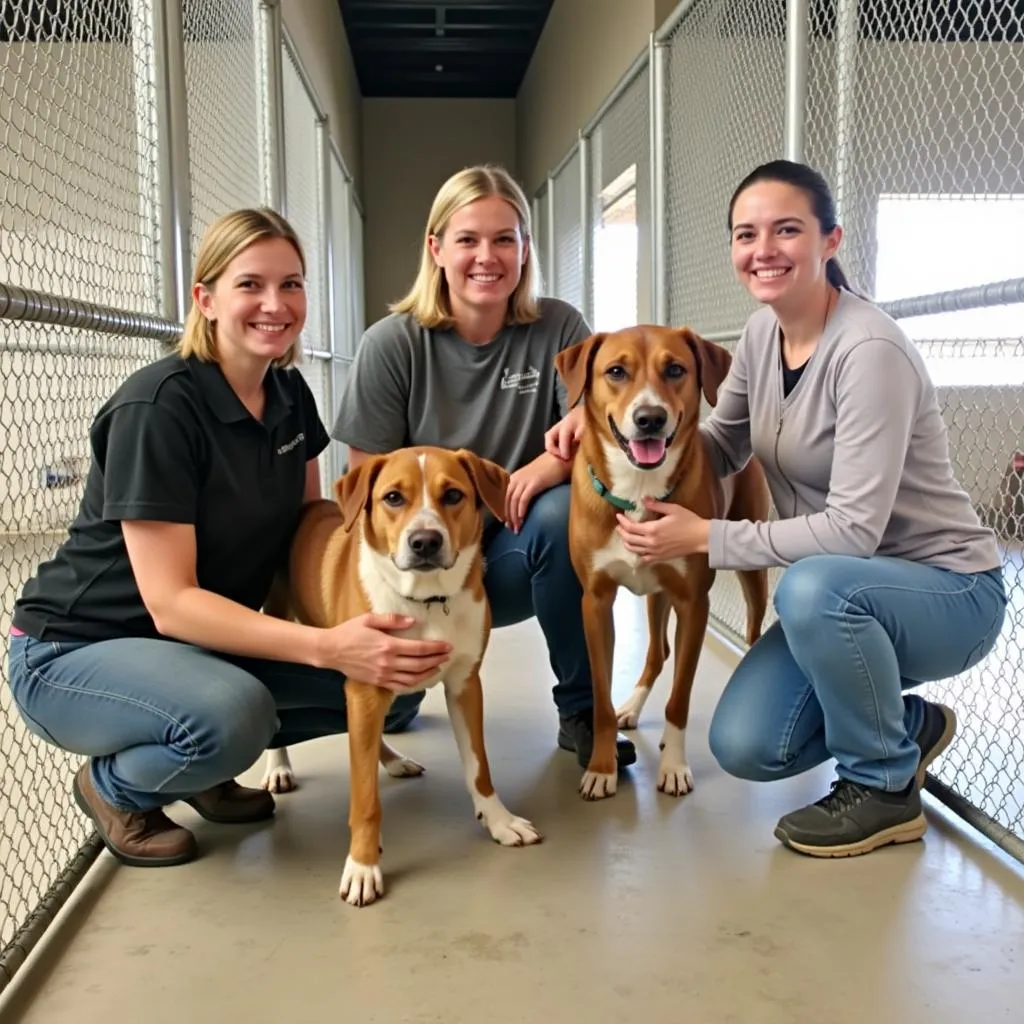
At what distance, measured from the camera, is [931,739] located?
7.23 ft

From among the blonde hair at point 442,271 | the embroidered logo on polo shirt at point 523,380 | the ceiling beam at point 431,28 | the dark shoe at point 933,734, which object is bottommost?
the dark shoe at point 933,734

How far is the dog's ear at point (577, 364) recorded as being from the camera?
7.79 ft

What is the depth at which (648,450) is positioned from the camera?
225 centimetres

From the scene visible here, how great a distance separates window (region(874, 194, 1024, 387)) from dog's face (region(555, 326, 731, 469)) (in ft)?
8.60

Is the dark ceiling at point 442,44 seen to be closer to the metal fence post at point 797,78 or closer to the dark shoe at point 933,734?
the metal fence post at point 797,78

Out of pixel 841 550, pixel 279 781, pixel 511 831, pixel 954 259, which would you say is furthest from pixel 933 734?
pixel 954 259

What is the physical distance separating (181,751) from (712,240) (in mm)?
3558

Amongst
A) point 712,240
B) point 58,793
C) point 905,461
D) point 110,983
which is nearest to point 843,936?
point 905,461

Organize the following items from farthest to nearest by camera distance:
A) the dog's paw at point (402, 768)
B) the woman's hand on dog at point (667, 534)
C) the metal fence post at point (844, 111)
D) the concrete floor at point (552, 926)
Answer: the metal fence post at point (844, 111), the dog's paw at point (402, 768), the woman's hand on dog at point (667, 534), the concrete floor at point (552, 926)

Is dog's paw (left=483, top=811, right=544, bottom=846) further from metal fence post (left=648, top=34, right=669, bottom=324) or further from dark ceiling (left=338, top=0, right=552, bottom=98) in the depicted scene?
dark ceiling (left=338, top=0, right=552, bottom=98)

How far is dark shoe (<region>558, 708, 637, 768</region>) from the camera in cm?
255

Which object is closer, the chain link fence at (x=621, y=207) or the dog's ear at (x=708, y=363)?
the dog's ear at (x=708, y=363)

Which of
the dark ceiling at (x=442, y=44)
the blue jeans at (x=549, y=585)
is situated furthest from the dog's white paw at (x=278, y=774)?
the dark ceiling at (x=442, y=44)

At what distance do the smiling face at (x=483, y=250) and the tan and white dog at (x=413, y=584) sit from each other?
0.72 m
